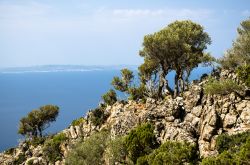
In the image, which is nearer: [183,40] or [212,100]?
[212,100]

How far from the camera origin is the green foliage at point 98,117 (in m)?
69.1

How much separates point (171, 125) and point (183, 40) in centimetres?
1754

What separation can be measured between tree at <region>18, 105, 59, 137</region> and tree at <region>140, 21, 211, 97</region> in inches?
1450

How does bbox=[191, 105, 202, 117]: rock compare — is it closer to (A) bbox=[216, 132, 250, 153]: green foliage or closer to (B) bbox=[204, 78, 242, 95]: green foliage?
(B) bbox=[204, 78, 242, 95]: green foliage

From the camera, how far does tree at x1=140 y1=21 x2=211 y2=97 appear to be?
62.6 metres

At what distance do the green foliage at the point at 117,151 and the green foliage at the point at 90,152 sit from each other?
4.35 m

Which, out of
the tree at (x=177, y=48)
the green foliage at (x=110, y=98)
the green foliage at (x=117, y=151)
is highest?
the tree at (x=177, y=48)

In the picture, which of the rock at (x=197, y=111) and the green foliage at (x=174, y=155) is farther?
the rock at (x=197, y=111)

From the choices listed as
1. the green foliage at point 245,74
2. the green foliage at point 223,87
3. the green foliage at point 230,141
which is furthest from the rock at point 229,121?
the green foliage at point 245,74

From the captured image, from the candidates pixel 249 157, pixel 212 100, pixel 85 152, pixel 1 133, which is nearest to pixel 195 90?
pixel 212 100

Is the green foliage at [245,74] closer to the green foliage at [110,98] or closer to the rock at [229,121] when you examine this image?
the rock at [229,121]

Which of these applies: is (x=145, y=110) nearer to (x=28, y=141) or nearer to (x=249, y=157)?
(x=249, y=157)

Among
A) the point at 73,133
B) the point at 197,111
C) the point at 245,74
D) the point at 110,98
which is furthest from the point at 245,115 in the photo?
the point at 73,133

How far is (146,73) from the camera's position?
228ft
